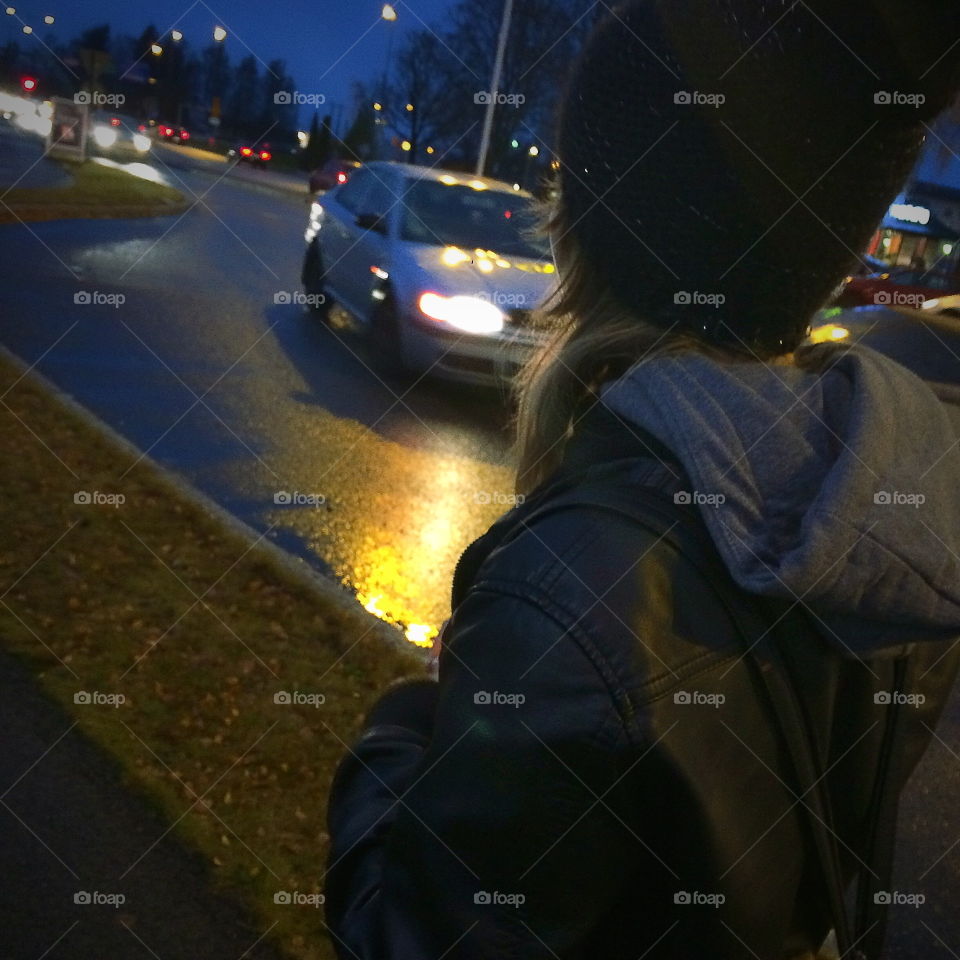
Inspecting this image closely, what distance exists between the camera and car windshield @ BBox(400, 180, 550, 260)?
364 inches

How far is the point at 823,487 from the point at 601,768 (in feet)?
1.18

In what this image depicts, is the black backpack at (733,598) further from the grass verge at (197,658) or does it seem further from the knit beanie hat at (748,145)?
the grass verge at (197,658)

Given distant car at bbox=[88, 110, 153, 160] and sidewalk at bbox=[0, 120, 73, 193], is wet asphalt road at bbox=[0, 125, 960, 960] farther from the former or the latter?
distant car at bbox=[88, 110, 153, 160]

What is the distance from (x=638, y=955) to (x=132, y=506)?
186 inches

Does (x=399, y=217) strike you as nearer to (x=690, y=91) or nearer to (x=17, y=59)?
(x=690, y=91)

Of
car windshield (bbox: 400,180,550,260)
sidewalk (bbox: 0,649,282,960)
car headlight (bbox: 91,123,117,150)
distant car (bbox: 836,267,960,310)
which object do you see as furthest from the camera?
car headlight (bbox: 91,123,117,150)

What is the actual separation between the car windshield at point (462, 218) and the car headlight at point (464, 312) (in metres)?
0.98

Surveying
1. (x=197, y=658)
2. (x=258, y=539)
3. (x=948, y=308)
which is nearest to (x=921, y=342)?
(x=948, y=308)

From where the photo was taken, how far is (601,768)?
949 mm

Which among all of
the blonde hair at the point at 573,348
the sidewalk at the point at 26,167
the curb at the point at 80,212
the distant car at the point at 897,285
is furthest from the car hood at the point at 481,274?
the distant car at the point at 897,285

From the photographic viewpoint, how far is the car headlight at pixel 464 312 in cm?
830

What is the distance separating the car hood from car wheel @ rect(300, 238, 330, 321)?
329cm

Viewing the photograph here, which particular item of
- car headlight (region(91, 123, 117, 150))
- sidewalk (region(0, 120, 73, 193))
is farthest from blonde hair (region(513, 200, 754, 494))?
car headlight (region(91, 123, 117, 150))

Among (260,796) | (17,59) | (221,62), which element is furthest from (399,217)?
(221,62)
